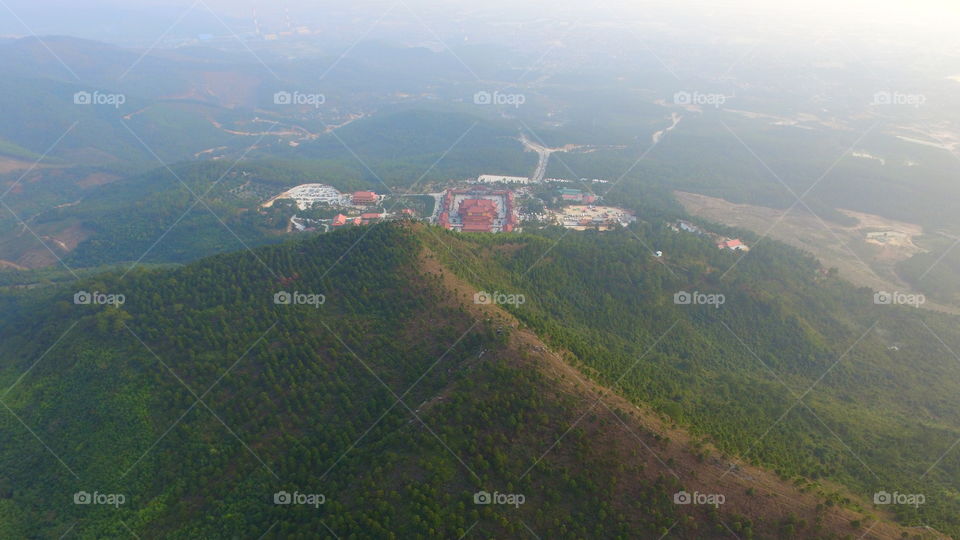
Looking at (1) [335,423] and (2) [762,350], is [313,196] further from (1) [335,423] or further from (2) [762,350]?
(2) [762,350]

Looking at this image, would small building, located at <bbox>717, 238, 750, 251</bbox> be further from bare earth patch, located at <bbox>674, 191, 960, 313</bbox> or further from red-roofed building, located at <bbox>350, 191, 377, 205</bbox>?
red-roofed building, located at <bbox>350, 191, 377, 205</bbox>

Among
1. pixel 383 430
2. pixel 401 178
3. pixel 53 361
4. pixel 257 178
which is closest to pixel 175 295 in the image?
pixel 53 361

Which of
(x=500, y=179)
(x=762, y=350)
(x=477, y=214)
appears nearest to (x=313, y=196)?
(x=477, y=214)

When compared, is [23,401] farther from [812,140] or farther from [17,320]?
[812,140]

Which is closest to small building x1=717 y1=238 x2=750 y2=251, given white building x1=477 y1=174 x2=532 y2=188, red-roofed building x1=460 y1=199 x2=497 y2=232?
red-roofed building x1=460 y1=199 x2=497 y2=232

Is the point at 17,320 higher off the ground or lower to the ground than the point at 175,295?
lower

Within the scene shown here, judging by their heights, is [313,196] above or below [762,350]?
above
